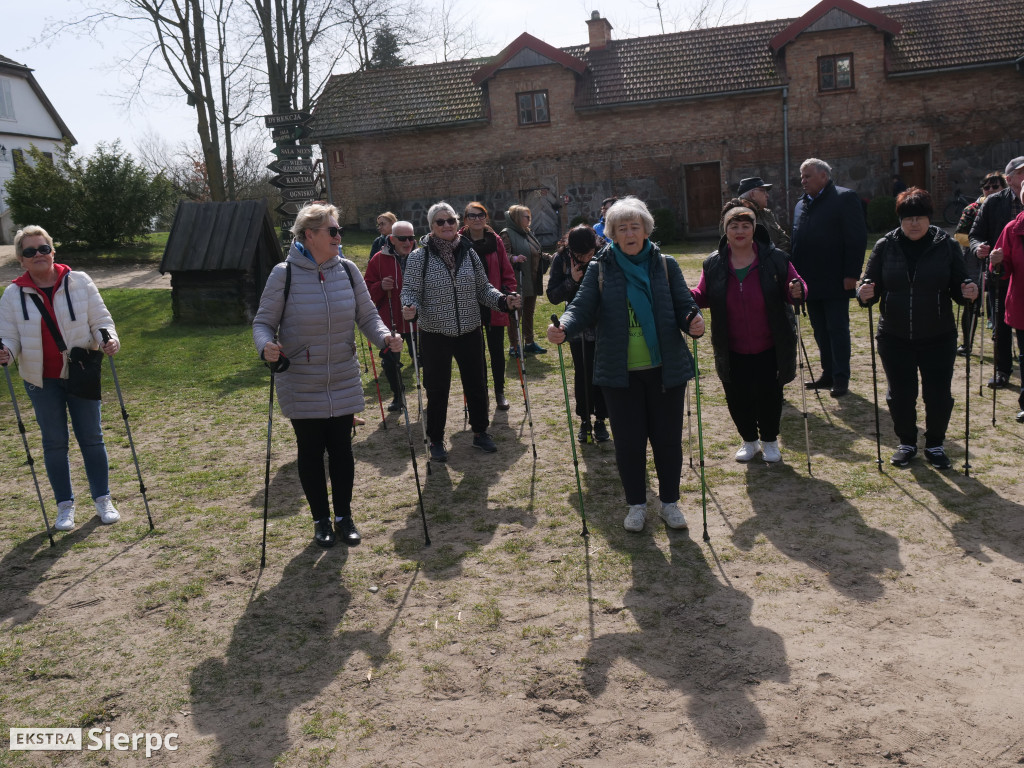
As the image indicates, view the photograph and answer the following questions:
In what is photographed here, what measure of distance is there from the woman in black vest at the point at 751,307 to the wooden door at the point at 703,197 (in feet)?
73.1

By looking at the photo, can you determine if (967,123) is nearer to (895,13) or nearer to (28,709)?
(895,13)

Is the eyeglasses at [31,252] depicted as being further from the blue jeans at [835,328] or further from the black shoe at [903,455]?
the blue jeans at [835,328]

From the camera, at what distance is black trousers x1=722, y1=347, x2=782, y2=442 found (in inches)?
251

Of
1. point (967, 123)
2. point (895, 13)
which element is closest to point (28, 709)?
point (967, 123)

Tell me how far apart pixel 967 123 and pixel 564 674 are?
88.4 feet

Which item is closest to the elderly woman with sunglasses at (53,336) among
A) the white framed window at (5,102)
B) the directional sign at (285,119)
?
the directional sign at (285,119)

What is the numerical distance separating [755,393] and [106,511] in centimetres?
459

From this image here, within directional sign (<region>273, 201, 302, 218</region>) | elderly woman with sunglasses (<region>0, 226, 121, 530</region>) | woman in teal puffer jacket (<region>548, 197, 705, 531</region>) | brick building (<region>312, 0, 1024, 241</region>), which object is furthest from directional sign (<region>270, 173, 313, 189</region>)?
brick building (<region>312, 0, 1024, 241</region>)

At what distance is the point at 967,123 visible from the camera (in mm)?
26156

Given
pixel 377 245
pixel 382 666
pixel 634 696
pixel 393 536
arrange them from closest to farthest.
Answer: pixel 634 696
pixel 382 666
pixel 393 536
pixel 377 245

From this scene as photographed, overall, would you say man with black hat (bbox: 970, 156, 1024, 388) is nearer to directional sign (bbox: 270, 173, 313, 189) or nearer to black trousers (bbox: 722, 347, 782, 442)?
black trousers (bbox: 722, 347, 782, 442)

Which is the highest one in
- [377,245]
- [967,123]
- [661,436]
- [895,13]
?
[895,13]

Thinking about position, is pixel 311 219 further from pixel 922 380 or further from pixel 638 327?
pixel 922 380

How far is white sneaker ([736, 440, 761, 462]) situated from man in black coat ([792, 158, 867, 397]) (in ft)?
6.29
